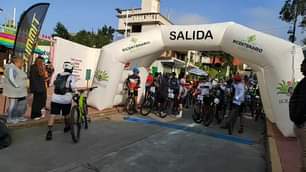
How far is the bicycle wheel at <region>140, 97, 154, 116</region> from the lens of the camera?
12.4 metres

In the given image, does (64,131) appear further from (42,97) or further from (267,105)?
(267,105)

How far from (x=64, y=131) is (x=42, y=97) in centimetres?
140

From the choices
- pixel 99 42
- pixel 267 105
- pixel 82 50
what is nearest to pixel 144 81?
pixel 82 50

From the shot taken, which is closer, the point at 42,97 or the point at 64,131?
the point at 64,131

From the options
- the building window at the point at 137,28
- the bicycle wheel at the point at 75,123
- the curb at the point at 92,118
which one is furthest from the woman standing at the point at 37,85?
the building window at the point at 137,28

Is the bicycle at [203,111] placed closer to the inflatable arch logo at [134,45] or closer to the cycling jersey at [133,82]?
the cycling jersey at [133,82]

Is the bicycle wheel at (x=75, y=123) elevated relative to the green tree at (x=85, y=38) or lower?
lower

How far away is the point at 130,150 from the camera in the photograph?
22.8 feet

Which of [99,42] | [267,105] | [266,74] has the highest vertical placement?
[99,42]

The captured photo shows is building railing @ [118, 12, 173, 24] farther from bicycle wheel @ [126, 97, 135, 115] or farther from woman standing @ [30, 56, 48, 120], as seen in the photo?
woman standing @ [30, 56, 48, 120]

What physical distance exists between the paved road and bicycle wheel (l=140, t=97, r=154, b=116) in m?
2.74

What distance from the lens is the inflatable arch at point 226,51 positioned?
946 cm

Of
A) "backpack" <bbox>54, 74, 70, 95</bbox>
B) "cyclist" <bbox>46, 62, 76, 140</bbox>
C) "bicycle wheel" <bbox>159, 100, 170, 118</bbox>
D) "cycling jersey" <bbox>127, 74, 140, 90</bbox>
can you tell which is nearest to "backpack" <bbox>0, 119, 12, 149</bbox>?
"cyclist" <bbox>46, 62, 76, 140</bbox>

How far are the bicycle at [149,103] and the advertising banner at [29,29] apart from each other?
4.46 m
